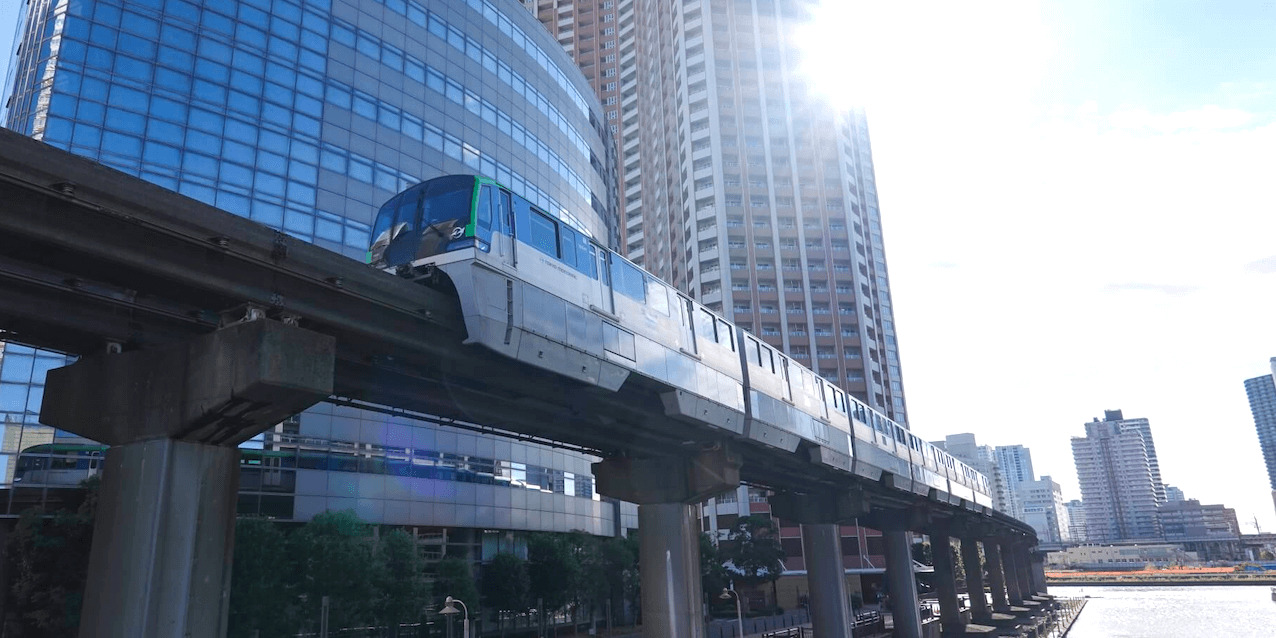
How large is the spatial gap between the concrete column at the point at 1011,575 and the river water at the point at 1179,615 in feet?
23.7

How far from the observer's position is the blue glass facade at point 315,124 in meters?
41.3

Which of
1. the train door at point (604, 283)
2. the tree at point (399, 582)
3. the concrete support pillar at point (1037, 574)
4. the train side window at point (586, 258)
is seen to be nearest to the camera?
the train side window at point (586, 258)

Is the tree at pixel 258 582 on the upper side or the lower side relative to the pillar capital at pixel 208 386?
lower

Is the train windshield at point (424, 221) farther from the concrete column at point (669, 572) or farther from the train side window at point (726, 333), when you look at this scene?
the concrete column at point (669, 572)

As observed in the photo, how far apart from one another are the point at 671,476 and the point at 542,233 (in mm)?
14093

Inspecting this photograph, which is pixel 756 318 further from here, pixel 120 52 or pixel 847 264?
pixel 120 52

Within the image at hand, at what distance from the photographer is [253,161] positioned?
148ft

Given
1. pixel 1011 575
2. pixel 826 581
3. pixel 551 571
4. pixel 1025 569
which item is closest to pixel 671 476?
pixel 826 581

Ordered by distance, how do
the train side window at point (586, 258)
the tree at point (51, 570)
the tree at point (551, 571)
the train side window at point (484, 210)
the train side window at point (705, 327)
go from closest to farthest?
the train side window at point (484, 210)
the train side window at point (586, 258)
the train side window at point (705, 327)
the tree at point (51, 570)
the tree at point (551, 571)

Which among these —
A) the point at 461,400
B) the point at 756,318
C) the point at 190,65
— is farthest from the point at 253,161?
the point at 756,318

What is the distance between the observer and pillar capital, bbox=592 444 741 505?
29922 mm

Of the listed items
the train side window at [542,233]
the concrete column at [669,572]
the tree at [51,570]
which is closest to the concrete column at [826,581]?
the concrete column at [669,572]

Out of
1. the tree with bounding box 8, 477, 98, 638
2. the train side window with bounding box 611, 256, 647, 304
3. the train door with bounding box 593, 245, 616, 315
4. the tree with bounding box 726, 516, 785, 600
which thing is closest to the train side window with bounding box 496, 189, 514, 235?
the train door with bounding box 593, 245, 616, 315

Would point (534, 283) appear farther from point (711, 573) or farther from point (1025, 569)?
point (1025, 569)
